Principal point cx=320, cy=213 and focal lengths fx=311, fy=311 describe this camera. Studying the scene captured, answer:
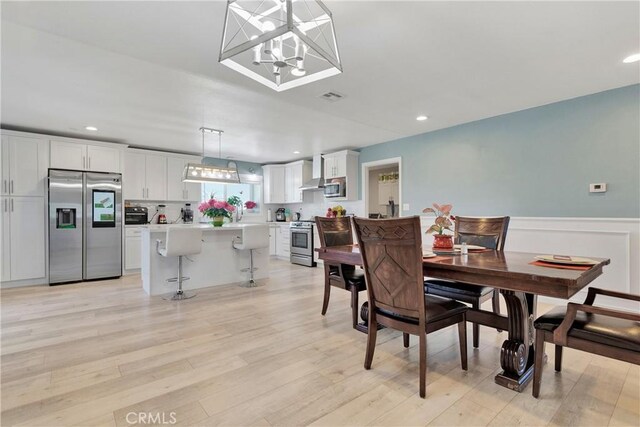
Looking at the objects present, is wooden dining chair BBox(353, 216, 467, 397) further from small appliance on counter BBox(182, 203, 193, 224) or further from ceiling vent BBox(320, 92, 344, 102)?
small appliance on counter BBox(182, 203, 193, 224)

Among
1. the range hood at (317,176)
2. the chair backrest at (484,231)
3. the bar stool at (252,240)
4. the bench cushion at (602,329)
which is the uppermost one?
the range hood at (317,176)

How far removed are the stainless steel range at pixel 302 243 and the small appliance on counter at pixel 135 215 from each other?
9.28ft

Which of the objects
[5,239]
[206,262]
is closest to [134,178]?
[5,239]

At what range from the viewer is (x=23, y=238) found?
14.8 ft

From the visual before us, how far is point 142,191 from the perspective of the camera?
569 cm

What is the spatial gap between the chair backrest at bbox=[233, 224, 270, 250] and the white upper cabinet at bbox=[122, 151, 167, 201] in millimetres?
2446

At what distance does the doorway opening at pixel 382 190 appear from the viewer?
6083 millimetres

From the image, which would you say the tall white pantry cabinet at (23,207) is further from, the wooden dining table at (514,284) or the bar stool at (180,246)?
the wooden dining table at (514,284)

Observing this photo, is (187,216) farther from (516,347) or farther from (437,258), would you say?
(516,347)

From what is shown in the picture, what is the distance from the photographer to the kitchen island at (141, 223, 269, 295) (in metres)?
4.00

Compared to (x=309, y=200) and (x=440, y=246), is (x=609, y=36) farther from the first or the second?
(x=309, y=200)

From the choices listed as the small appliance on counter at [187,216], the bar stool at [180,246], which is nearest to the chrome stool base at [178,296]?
the bar stool at [180,246]

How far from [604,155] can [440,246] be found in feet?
8.06

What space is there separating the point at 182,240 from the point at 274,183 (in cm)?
399
